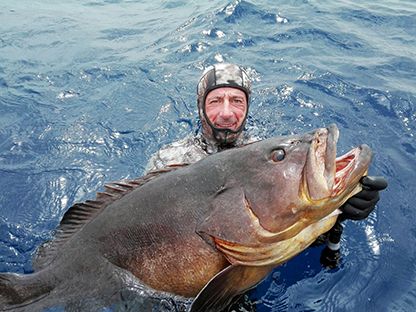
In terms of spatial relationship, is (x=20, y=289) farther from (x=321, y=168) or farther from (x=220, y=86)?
(x=220, y=86)

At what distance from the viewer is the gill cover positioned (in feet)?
16.3

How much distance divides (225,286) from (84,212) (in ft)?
3.91

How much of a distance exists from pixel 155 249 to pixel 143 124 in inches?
186

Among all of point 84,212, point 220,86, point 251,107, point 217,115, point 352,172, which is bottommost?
point 251,107

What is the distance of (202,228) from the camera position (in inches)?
113

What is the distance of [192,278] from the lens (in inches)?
115

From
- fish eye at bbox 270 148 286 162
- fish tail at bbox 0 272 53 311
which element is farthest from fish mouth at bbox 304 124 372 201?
fish tail at bbox 0 272 53 311

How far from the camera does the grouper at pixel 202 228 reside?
108 inches

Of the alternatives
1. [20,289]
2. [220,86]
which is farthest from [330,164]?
[220,86]

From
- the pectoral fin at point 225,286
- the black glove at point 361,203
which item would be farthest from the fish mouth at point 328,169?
the pectoral fin at point 225,286

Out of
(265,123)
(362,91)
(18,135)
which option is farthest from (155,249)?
(362,91)

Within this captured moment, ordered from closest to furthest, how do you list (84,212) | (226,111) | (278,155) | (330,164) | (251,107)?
(330,164) → (278,155) → (84,212) → (226,111) → (251,107)

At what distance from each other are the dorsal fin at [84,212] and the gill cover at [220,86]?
1732 mm

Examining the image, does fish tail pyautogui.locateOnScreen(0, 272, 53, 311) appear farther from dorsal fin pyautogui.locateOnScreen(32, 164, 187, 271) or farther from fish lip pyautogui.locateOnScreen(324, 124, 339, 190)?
fish lip pyautogui.locateOnScreen(324, 124, 339, 190)
